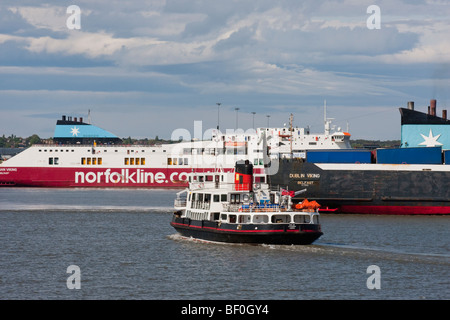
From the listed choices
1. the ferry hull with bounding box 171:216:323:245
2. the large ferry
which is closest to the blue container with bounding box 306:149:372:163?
the ferry hull with bounding box 171:216:323:245

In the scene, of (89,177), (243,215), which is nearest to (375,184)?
(243,215)

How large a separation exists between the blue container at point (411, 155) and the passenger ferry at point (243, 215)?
20.3 m

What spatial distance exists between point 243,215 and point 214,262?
412 centimetres

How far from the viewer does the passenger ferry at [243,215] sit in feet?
106

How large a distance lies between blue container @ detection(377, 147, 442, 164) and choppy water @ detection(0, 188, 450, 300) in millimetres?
8815

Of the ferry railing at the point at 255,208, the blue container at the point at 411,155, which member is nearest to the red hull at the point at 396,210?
the blue container at the point at 411,155

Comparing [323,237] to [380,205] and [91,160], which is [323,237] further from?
[91,160]

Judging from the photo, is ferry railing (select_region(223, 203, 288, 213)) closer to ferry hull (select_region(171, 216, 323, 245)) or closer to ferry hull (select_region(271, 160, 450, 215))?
ferry hull (select_region(171, 216, 323, 245))

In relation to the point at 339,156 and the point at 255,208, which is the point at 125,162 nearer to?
the point at 339,156

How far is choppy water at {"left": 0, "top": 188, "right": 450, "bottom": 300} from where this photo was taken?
80.1 feet

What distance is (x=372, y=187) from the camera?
5044cm

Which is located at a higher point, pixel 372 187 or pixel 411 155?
pixel 411 155
